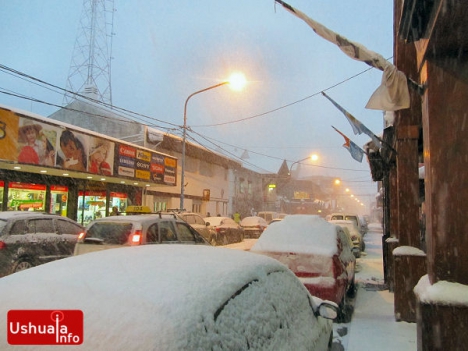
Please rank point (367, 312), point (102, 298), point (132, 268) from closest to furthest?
point (102, 298)
point (132, 268)
point (367, 312)

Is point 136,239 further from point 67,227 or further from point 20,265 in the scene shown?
point 67,227

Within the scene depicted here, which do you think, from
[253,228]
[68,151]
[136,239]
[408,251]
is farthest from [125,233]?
[253,228]

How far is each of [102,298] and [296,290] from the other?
176cm

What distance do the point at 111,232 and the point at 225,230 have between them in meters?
13.1

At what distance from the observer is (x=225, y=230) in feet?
71.6

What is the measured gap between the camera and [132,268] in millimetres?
2527

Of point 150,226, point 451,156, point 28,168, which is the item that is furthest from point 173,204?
point 451,156

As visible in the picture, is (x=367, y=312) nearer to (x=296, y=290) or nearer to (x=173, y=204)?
(x=296, y=290)

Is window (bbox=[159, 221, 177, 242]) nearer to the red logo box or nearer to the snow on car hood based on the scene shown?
the snow on car hood

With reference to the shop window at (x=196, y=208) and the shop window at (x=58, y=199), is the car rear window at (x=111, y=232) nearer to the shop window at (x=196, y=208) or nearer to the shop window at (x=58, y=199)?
the shop window at (x=58, y=199)

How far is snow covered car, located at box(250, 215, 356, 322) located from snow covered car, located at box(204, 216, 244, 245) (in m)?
13.2

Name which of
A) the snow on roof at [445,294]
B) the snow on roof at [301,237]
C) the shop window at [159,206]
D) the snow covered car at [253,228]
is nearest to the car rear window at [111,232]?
the snow on roof at [301,237]

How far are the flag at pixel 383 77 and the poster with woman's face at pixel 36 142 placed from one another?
1205 cm

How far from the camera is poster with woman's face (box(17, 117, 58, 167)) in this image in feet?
47.1
